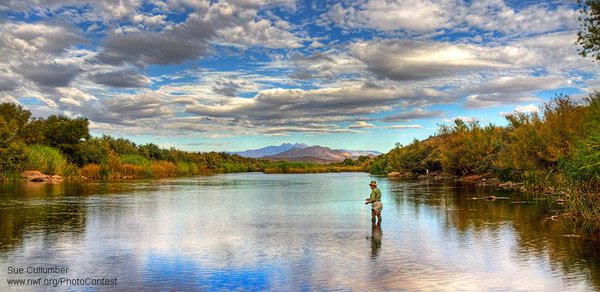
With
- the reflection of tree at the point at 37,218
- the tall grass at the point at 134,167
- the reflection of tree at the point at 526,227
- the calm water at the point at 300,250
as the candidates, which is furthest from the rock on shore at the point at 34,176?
the reflection of tree at the point at 526,227

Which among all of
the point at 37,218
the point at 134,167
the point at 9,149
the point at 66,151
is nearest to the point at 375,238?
the point at 37,218

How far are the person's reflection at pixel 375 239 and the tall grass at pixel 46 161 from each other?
63075 millimetres

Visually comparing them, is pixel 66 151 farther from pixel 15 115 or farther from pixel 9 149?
pixel 9 149

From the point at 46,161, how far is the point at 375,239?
221ft

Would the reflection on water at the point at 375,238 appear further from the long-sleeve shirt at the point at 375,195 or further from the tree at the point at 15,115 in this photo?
the tree at the point at 15,115

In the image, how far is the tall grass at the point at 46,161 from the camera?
236ft

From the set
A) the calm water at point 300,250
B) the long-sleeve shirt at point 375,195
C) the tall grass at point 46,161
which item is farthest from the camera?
the tall grass at point 46,161

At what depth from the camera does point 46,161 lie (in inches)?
2904

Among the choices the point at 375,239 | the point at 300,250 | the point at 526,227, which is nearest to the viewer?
the point at 300,250

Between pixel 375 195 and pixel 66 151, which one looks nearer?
pixel 375 195

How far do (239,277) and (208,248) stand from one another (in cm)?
489

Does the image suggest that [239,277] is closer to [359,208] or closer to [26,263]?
[26,263]

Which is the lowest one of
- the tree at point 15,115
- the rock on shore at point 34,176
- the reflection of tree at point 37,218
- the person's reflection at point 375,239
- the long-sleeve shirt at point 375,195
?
the person's reflection at point 375,239

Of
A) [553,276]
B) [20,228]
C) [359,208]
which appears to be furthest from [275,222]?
[553,276]
